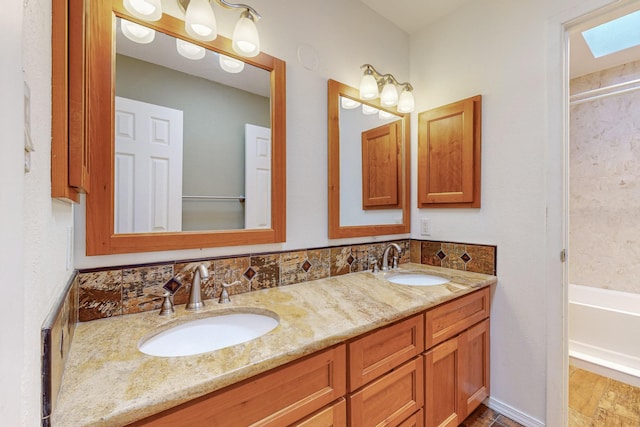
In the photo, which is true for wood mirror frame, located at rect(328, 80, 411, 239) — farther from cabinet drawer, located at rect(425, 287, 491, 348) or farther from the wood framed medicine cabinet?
the wood framed medicine cabinet

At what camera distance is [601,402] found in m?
1.65

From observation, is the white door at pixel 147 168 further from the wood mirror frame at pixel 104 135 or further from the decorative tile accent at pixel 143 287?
the decorative tile accent at pixel 143 287

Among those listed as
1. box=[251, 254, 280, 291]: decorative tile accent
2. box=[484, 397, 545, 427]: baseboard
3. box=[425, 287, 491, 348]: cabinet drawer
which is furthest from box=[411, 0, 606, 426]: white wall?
box=[251, 254, 280, 291]: decorative tile accent

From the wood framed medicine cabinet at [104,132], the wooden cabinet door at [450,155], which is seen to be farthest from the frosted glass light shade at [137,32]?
the wooden cabinet door at [450,155]

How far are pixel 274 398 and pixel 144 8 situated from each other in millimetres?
1341

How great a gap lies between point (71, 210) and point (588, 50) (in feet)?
10.6

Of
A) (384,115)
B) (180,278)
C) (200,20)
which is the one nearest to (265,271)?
(180,278)

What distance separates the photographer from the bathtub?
1.86m

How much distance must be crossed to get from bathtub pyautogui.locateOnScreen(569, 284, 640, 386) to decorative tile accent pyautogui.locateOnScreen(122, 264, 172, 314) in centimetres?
273

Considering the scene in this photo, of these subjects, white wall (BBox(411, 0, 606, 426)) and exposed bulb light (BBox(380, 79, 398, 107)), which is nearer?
white wall (BBox(411, 0, 606, 426))

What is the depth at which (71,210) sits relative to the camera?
2.80 ft

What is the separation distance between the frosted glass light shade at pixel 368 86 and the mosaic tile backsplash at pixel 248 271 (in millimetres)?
901

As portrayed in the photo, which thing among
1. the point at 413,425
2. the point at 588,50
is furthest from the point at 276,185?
the point at 588,50

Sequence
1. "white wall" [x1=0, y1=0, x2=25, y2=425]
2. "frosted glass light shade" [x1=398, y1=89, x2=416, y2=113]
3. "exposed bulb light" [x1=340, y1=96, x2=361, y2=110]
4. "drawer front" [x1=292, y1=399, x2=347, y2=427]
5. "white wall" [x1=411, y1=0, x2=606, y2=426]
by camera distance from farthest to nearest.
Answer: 1. "frosted glass light shade" [x1=398, y1=89, x2=416, y2=113]
2. "exposed bulb light" [x1=340, y1=96, x2=361, y2=110]
3. "white wall" [x1=411, y1=0, x2=606, y2=426]
4. "drawer front" [x1=292, y1=399, x2=347, y2=427]
5. "white wall" [x1=0, y1=0, x2=25, y2=425]
